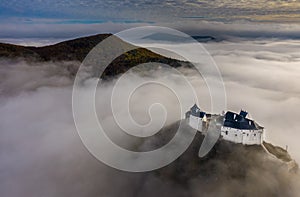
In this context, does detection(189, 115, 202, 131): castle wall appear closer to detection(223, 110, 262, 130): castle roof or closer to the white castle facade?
the white castle facade

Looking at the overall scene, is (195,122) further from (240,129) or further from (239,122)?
(240,129)

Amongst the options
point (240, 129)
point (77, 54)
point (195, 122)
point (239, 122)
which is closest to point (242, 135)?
point (240, 129)

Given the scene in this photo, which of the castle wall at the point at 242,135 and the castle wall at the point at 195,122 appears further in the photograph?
the castle wall at the point at 195,122

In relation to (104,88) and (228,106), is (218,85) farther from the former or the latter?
(104,88)

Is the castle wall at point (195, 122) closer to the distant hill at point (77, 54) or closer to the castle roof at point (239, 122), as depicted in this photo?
the castle roof at point (239, 122)

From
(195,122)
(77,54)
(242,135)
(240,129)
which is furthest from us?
(77,54)

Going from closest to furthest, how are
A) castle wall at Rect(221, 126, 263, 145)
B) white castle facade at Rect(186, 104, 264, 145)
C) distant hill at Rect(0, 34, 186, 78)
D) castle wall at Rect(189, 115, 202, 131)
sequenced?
white castle facade at Rect(186, 104, 264, 145), castle wall at Rect(221, 126, 263, 145), castle wall at Rect(189, 115, 202, 131), distant hill at Rect(0, 34, 186, 78)

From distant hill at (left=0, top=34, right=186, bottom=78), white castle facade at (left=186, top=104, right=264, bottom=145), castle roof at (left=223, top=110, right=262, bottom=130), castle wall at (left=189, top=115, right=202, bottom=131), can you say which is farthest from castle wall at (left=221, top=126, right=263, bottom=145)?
distant hill at (left=0, top=34, right=186, bottom=78)

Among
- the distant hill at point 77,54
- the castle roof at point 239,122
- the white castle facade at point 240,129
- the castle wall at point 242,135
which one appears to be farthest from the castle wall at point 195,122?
the distant hill at point 77,54

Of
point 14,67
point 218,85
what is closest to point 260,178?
point 218,85
